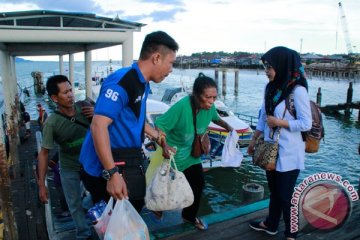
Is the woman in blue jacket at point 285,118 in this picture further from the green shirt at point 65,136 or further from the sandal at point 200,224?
the green shirt at point 65,136

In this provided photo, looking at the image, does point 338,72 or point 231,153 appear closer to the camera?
point 231,153

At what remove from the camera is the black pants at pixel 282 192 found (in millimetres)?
3148

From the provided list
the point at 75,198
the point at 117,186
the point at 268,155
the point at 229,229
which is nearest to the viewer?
the point at 117,186

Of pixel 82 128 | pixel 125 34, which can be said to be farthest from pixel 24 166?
pixel 82 128

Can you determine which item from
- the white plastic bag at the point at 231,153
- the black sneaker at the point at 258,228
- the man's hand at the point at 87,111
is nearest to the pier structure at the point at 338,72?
the white plastic bag at the point at 231,153

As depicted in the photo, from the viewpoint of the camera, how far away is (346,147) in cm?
1886

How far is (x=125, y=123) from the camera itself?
2.33 metres

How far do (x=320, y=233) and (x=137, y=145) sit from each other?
8.51ft

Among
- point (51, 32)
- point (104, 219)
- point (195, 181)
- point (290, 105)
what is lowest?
point (195, 181)

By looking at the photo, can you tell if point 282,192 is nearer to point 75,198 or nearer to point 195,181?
point 195,181

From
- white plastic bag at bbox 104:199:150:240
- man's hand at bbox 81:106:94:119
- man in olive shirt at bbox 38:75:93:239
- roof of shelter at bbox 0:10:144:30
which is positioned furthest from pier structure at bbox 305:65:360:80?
white plastic bag at bbox 104:199:150:240

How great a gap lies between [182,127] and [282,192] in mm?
1264

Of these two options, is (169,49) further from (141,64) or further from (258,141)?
(258,141)

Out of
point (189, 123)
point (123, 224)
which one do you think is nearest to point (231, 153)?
point (189, 123)
